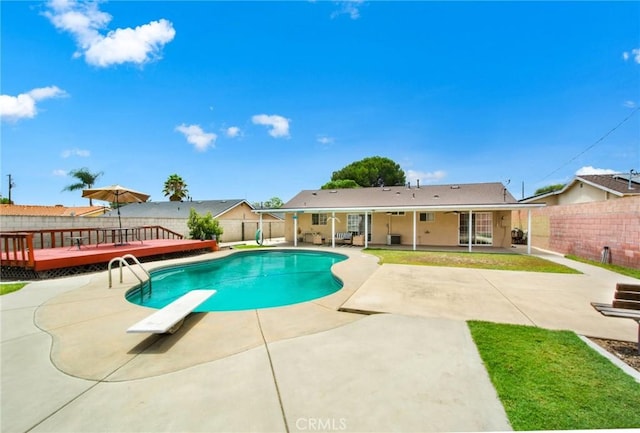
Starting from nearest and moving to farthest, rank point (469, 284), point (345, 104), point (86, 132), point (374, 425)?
point (374, 425) → point (469, 284) → point (345, 104) → point (86, 132)

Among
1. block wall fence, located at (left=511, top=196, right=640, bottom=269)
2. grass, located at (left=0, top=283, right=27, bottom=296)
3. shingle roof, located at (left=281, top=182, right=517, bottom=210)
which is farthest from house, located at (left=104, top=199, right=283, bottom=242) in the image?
block wall fence, located at (left=511, top=196, right=640, bottom=269)

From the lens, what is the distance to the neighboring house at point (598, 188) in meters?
14.7

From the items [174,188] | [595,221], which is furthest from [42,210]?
[595,221]

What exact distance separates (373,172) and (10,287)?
38.3 m

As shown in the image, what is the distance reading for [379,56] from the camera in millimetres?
13562

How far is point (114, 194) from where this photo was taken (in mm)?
11508

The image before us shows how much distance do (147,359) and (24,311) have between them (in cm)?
375

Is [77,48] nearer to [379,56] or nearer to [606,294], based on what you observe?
[379,56]

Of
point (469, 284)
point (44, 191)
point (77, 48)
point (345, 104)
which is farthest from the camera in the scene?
point (44, 191)

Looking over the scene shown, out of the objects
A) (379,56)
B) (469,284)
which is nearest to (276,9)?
(379,56)

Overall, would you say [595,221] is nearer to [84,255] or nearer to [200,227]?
[200,227]

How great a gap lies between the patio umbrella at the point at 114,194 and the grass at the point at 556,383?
13.4 meters

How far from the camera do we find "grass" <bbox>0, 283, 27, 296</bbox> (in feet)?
20.3

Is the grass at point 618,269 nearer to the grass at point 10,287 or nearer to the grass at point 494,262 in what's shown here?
the grass at point 494,262
